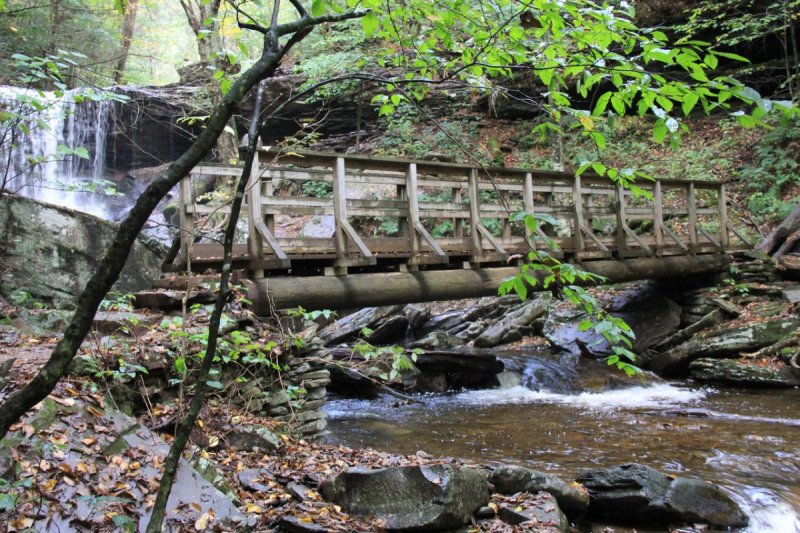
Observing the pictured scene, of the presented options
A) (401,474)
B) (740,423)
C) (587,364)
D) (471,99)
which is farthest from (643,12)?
(401,474)

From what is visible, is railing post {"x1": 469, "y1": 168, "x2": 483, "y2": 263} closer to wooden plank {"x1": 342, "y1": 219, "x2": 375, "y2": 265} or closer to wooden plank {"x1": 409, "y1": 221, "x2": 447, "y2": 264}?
wooden plank {"x1": 409, "y1": 221, "x2": 447, "y2": 264}

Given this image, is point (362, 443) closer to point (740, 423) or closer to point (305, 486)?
point (305, 486)

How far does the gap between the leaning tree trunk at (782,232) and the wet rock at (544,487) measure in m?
11.9

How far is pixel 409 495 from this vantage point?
160 inches

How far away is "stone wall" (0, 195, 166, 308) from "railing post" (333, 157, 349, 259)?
3.51 m

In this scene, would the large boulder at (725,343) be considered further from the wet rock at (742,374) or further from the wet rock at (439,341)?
the wet rock at (439,341)

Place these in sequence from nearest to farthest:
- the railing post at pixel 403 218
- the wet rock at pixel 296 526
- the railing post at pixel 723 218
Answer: the wet rock at pixel 296 526, the railing post at pixel 403 218, the railing post at pixel 723 218

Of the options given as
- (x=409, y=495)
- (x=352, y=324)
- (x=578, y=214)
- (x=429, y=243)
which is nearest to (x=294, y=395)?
(x=409, y=495)

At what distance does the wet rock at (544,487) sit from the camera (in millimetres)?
4586

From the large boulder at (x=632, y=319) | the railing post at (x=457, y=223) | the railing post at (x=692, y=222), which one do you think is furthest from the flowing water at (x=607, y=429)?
the railing post at (x=692, y=222)

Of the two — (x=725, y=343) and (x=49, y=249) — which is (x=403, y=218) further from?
(x=725, y=343)

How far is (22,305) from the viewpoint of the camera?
6684 mm

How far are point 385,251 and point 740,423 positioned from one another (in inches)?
220

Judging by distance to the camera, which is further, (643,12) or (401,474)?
(643,12)
